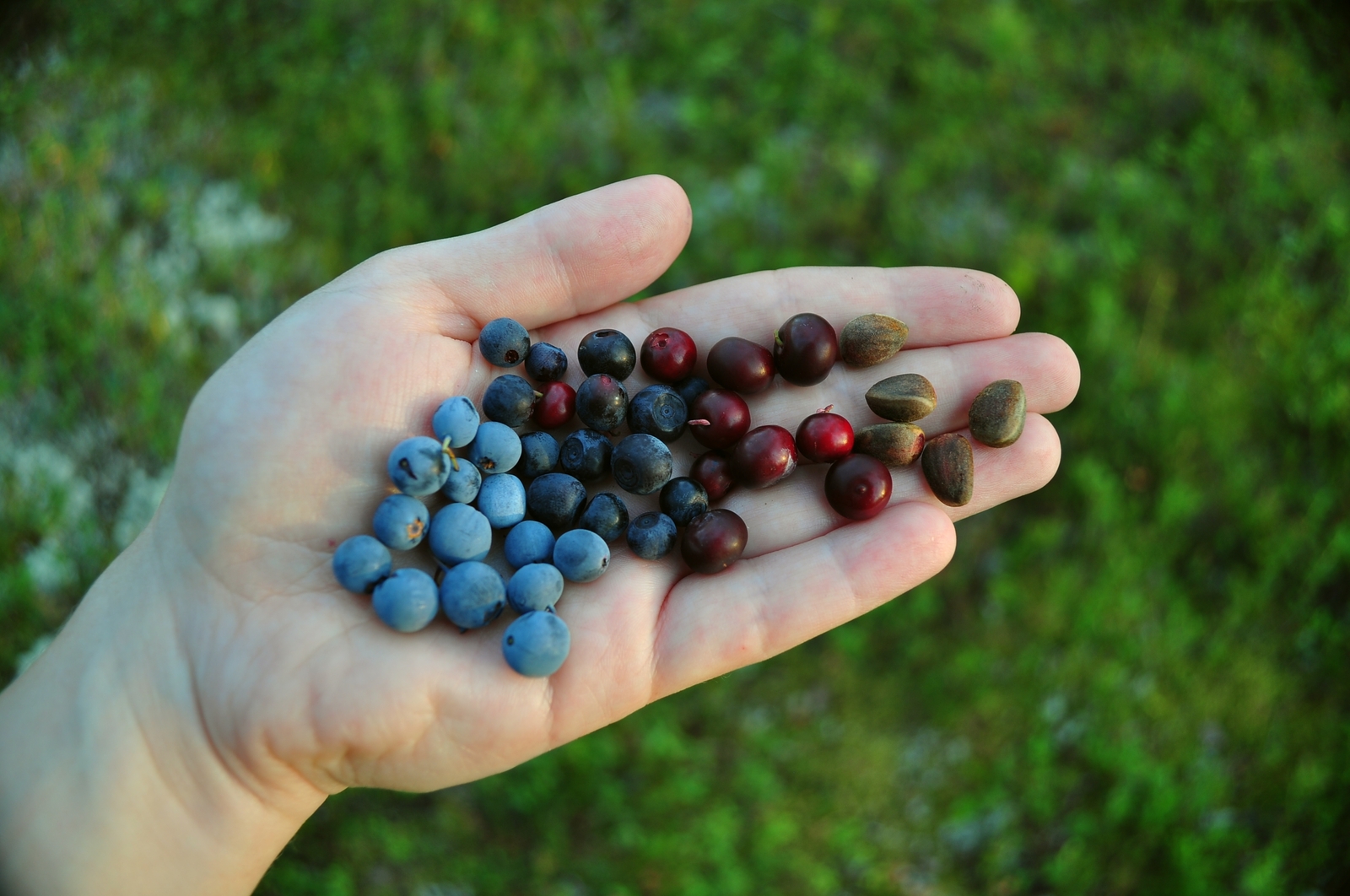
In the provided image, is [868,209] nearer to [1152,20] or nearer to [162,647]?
[1152,20]

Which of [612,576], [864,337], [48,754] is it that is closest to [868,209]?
[864,337]

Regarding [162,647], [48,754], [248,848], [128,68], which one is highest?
[128,68]

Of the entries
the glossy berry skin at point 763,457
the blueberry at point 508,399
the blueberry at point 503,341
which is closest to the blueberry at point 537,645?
the blueberry at point 508,399

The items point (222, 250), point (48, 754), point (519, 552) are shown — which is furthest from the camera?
point (222, 250)

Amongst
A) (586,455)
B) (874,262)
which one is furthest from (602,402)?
(874,262)

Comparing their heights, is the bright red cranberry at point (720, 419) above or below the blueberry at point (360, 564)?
above

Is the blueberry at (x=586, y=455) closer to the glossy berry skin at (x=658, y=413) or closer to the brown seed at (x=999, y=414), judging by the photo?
the glossy berry skin at (x=658, y=413)

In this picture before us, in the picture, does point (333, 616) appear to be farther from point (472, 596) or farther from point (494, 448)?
point (494, 448)
